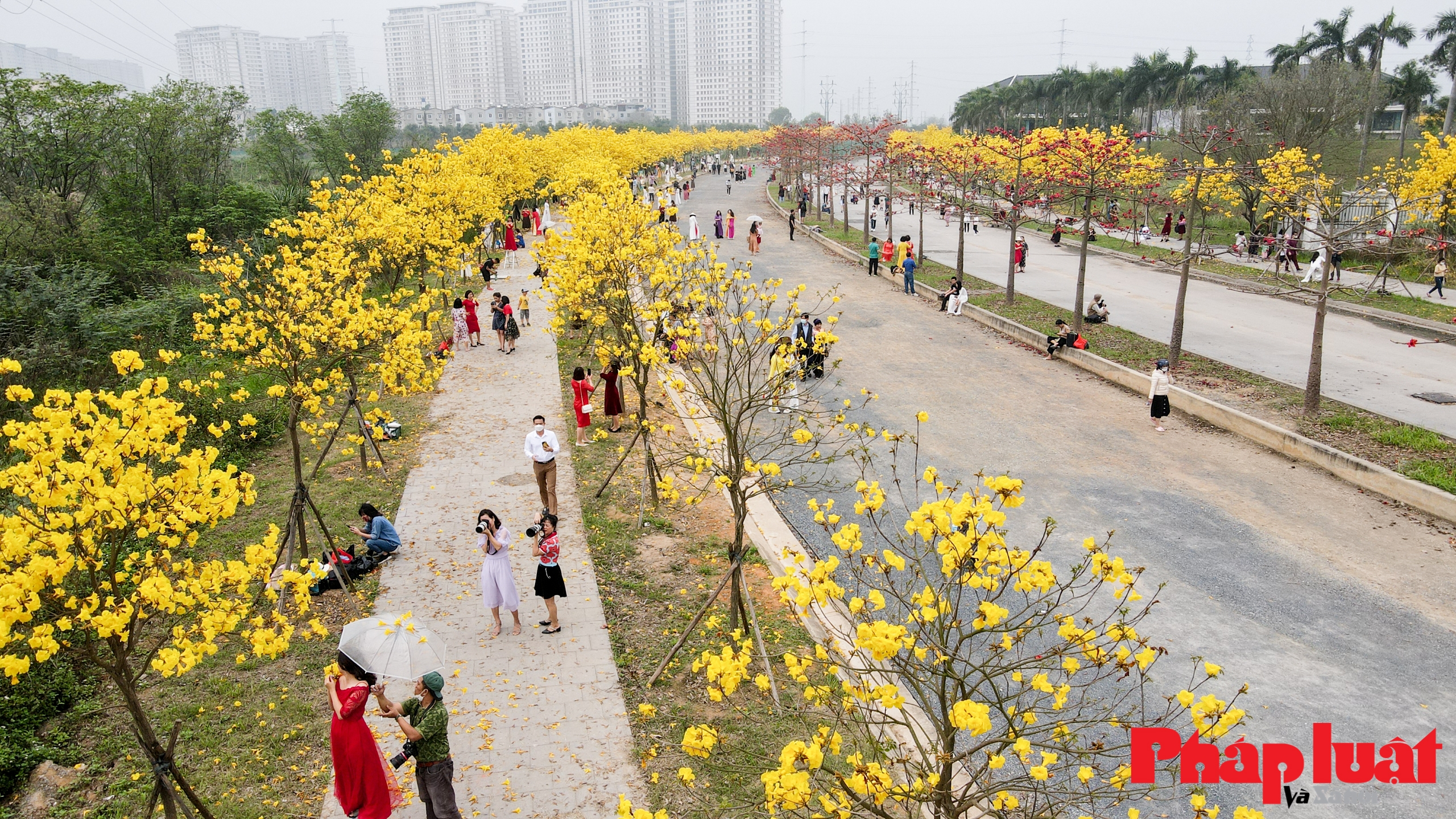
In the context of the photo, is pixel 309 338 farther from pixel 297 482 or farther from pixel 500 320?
pixel 500 320

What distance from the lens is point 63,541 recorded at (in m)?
4.54

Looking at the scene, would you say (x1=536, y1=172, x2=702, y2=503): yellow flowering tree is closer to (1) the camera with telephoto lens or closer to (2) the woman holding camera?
(2) the woman holding camera

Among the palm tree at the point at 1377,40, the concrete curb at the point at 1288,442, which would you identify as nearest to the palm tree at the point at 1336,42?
the palm tree at the point at 1377,40

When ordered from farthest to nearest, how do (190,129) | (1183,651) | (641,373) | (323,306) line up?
(190,129) < (641,373) < (323,306) < (1183,651)

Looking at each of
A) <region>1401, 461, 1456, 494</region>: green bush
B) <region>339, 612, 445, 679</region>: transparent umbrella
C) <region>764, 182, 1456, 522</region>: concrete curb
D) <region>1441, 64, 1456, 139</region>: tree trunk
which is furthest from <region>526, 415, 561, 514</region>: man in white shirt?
<region>1441, 64, 1456, 139</region>: tree trunk

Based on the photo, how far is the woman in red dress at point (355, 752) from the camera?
568 cm

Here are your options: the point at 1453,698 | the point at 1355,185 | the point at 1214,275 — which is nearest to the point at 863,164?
the point at 1355,185

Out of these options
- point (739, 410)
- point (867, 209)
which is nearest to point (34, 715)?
point (739, 410)

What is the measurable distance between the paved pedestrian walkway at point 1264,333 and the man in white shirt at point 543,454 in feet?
42.8

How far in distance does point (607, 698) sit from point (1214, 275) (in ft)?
83.5

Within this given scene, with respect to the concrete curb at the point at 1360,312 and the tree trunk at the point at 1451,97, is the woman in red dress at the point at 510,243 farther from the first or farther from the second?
the tree trunk at the point at 1451,97

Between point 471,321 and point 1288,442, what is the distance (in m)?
16.0

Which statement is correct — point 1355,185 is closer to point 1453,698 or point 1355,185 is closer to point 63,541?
point 1453,698

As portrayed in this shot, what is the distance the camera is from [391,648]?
5.96 metres
